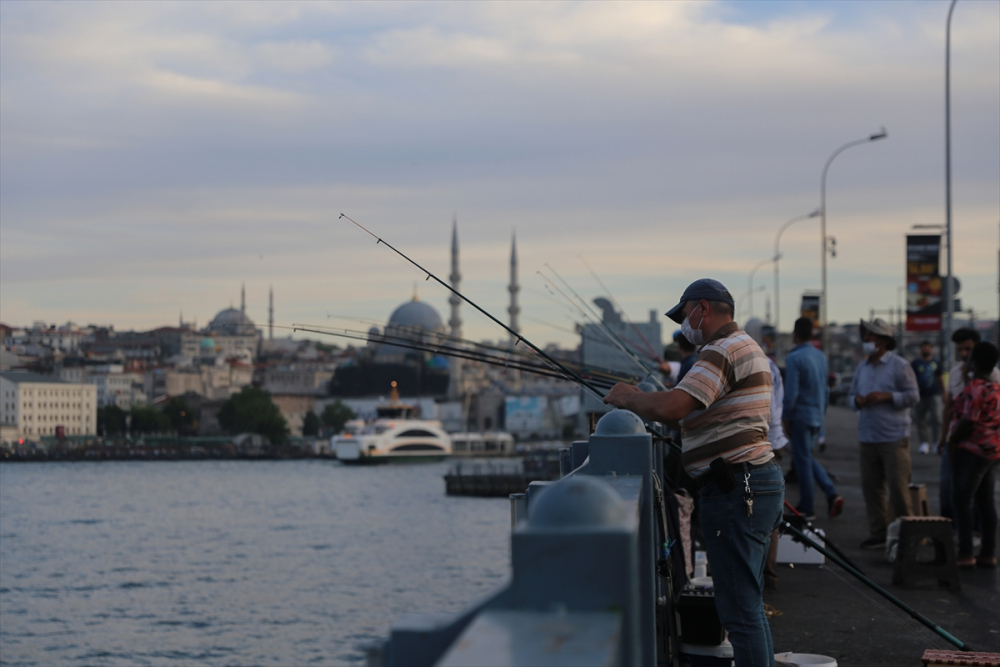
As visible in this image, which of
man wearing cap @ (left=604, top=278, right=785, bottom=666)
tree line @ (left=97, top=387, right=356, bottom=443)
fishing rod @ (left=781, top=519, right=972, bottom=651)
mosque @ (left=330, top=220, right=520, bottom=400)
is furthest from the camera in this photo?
mosque @ (left=330, top=220, right=520, bottom=400)

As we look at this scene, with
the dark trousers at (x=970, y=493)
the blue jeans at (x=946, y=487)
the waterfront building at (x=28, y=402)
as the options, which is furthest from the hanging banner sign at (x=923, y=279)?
the waterfront building at (x=28, y=402)

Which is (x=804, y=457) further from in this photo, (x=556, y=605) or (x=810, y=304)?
(x=810, y=304)

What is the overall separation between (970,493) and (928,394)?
10416mm

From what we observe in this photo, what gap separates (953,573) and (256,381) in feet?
409

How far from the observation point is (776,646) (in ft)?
17.1

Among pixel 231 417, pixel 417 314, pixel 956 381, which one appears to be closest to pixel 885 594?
pixel 956 381

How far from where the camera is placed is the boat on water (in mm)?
101188

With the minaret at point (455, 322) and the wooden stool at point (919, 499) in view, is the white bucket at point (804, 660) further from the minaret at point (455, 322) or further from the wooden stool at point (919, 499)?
the minaret at point (455, 322)

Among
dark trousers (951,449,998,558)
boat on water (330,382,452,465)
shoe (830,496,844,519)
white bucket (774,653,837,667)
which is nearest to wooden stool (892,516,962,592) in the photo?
dark trousers (951,449,998,558)

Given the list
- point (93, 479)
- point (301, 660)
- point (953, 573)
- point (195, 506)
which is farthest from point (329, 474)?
point (953, 573)

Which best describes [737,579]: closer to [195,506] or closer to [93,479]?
[195,506]

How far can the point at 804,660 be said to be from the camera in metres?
4.51

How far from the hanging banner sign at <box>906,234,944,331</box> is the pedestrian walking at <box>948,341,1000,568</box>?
498 inches

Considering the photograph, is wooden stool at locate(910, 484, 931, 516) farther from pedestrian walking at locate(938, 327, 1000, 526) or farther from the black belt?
the black belt
